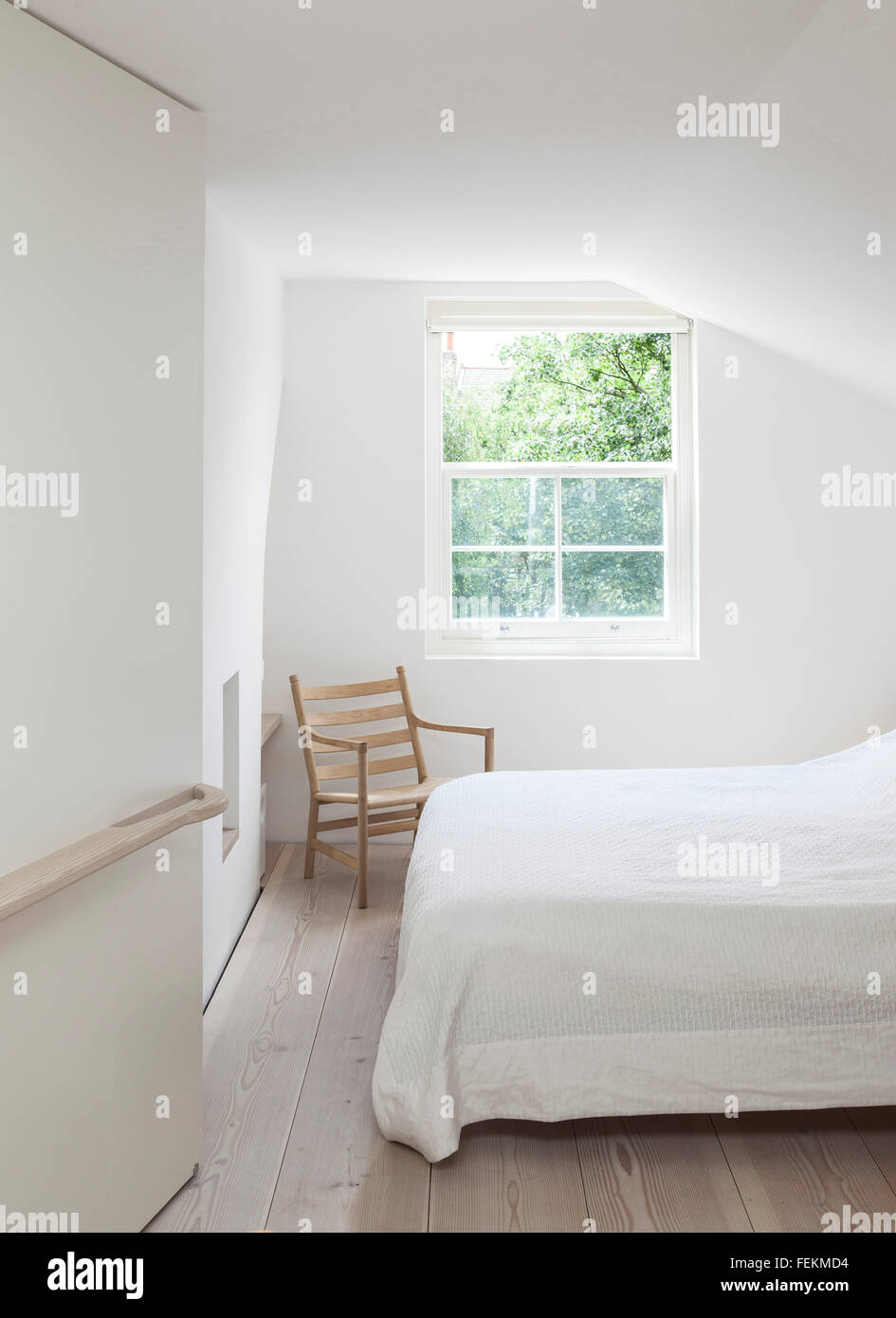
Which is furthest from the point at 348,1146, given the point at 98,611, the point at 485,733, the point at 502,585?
the point at 502,585

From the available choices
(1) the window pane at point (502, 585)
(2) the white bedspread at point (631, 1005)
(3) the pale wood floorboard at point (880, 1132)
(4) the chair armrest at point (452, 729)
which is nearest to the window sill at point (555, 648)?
(1) the window pane at point (502, 585)

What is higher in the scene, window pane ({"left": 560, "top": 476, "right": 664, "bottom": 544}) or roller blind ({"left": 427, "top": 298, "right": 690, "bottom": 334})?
roller blind ({"left": 427, "top": 298, "right": 690, "bottom": 334})

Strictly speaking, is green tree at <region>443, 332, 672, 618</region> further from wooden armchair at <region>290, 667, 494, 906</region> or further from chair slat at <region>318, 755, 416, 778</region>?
chair slat at <region>318, 755, 416, 778</region>

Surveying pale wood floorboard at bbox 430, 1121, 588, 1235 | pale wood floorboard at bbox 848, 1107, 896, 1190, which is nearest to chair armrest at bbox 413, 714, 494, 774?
pale wood floorboard at bbox 430, 1121, 588, 1235

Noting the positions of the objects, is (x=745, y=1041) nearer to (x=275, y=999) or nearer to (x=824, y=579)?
(x=275, y=999)

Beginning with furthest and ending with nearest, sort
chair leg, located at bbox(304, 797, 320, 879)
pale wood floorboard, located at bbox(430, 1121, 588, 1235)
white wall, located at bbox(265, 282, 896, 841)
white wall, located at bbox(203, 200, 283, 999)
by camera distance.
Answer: white wall, located at bbox(265, 282, 896, 841)
chair leg, located at bbox(304, 797, 320, 879)
white wall, located at bbox(203, 200, 283, 999)
pale wood floorboard, located at bbox(430, 1121, 588, 1235)

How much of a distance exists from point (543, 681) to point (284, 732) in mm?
1201

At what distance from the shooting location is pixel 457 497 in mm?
4742

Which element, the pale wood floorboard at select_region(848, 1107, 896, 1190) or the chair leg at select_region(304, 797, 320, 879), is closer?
the pale wood floorboard at select_region(848, 1107, 896, 1190)

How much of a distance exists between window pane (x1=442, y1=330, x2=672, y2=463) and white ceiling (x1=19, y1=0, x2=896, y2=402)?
2.56ft

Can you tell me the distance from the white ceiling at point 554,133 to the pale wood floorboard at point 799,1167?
221 cm

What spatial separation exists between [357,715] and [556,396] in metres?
1.73

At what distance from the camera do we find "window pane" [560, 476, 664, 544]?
4.73m

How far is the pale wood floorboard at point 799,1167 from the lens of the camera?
211cm
